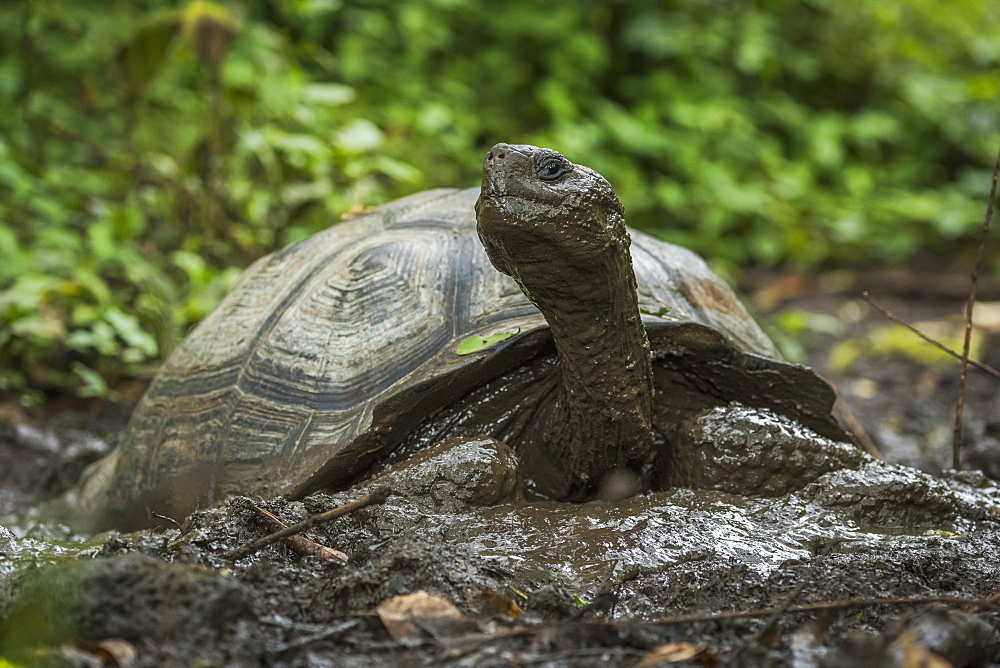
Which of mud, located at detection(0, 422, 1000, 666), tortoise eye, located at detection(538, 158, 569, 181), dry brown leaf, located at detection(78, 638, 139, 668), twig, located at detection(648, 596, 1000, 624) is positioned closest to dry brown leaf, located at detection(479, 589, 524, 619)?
mud, located at detection(0, 422, 1000, 666)

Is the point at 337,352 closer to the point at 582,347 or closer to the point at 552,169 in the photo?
the point at 582,347

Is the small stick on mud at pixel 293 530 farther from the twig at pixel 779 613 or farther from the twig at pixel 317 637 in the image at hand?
the twig at pixel 779 613

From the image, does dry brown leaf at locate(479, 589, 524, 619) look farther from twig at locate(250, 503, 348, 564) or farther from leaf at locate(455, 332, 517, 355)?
leaf at locate(455, 332, 517, 355)

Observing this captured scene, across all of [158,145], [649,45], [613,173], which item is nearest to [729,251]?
[613,173]

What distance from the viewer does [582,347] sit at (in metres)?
2.54

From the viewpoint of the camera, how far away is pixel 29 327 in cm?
434

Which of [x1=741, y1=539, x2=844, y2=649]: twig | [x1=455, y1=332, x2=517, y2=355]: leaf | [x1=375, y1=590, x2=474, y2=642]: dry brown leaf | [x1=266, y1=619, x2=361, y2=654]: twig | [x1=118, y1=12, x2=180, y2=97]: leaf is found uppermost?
[x1=118, y1=12, x2=180, y2=97]: leaf

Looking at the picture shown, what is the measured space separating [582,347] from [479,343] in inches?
12.3

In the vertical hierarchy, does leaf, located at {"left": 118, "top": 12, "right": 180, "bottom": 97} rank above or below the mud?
above

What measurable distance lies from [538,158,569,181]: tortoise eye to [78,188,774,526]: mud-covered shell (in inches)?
21.9

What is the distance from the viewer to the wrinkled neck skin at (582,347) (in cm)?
229

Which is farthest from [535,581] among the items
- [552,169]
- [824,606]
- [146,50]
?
[146,50]

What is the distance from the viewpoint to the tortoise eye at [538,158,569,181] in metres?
2.26

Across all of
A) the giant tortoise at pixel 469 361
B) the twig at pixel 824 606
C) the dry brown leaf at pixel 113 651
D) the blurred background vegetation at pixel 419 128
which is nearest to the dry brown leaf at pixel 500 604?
the twig at pixel 824 606
